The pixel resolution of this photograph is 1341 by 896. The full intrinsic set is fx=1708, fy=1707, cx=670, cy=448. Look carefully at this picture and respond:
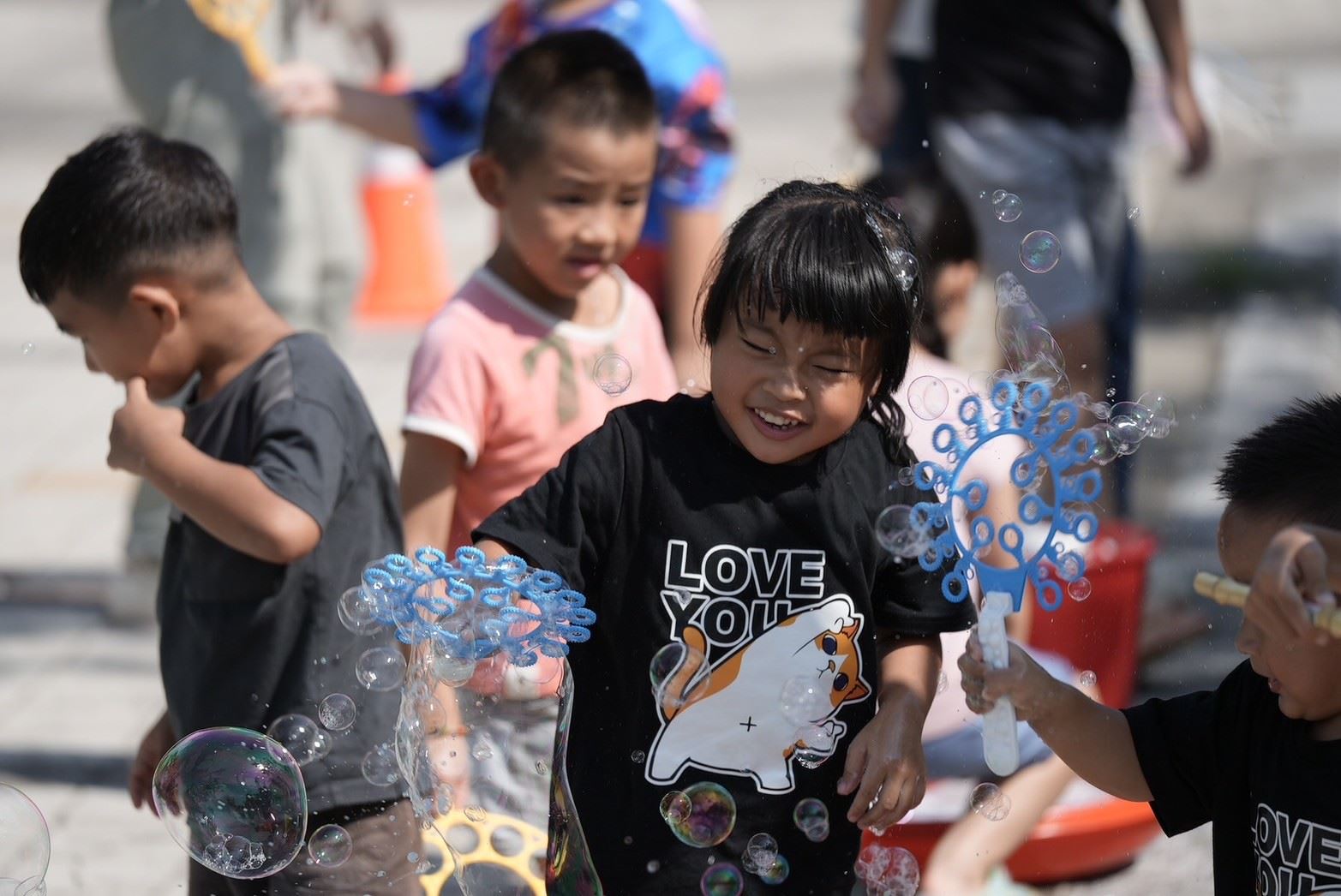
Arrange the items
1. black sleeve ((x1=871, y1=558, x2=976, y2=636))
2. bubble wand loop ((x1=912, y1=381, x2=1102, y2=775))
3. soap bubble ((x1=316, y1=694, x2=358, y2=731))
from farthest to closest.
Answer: soap bubble ((x1=316, y1=694, x2=358, y2=731)) < black sleeve ((x1=871, y1=558, x2=976, y2=636)) < bubble wand loop ((x1=912, y1=381, x2=1102, y2=775))

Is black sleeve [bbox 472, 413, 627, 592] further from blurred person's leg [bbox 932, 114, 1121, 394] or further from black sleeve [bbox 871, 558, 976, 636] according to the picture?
blurred person's leg [bbox 932, 114, 1121, 394]

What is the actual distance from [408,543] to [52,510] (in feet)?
10.1

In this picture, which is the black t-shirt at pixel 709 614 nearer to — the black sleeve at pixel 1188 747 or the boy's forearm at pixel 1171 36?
the black sleeve at pixel 1188 747

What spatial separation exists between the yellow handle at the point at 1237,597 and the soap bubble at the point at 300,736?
1.18 metres

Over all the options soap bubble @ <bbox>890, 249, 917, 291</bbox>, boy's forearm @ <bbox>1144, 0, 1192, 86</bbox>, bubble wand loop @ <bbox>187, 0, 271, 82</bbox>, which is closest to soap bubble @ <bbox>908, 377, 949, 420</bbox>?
soap bubble @ <bbox>890, 249, 917, 291</bbox>

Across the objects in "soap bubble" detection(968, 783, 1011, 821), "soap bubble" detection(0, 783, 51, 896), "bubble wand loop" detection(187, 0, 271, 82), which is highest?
"bubble wand loop" detection(187, 0, 271, 82)

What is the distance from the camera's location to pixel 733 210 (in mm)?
7625

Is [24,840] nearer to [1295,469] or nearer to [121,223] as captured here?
[121,223]

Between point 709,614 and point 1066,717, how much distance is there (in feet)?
1.33

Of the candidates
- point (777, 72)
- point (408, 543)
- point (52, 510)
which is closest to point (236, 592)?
point (408, 543)

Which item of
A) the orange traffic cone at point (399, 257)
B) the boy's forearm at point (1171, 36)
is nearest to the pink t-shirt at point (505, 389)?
the boy's forearm at point (1171, 36)

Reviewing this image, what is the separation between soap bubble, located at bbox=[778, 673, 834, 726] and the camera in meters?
1.92

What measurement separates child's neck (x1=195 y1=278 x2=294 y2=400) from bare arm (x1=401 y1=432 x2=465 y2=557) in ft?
0.94

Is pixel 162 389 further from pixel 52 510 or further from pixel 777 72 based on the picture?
pixel 777 72
